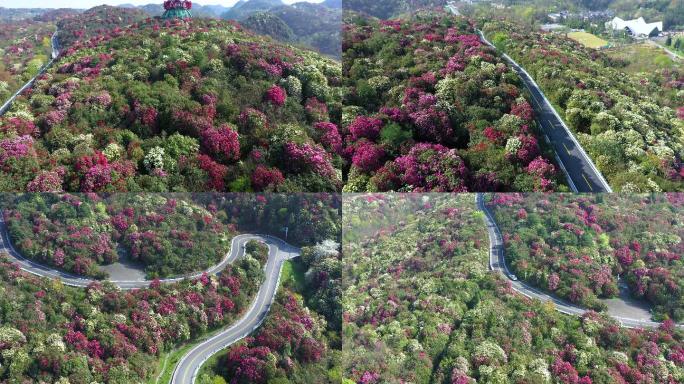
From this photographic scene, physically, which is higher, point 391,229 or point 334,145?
point 334,145

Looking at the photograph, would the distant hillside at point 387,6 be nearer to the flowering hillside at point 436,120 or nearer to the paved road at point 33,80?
the flowering hillside at point 436,120

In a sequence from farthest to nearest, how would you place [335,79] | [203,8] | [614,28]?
1. [203,8]
2. [614,28]
3. [335,79]

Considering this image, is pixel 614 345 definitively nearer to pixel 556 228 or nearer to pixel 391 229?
pixel 556 228

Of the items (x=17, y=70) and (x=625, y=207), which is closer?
(x=625, y=207)

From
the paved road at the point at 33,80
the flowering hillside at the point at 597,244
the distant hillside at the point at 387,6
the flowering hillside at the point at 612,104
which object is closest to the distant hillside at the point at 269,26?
the distant hillside at the point at 387,6

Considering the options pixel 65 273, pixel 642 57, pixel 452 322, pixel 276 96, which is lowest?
pixel 452 322

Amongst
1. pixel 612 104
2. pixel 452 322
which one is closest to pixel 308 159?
pixel 452 322

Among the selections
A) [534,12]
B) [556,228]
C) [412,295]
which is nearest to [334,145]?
[412,295]

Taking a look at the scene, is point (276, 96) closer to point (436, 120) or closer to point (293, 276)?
point (436, 120)
